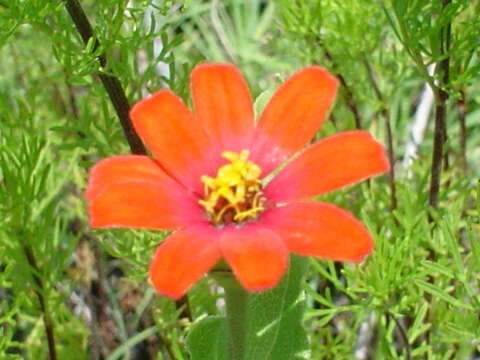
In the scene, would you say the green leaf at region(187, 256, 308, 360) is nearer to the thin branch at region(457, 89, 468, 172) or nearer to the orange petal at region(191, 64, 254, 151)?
the orange petal at region(191, 64, 254, 151)

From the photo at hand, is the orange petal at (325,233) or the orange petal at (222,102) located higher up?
the orange petal at (222,102)

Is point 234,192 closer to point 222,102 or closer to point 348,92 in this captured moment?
point 222,102

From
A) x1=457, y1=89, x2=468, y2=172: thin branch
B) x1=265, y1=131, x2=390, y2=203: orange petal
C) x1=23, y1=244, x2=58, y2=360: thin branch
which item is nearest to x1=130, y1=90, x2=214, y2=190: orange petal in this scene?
x1=265, y1=131, x2=390, y2=203: orange petal

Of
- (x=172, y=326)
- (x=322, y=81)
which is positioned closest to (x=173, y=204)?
(x=322, y=81)

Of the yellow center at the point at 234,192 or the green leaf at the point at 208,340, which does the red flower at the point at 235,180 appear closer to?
the yellow center at the point at 234,192

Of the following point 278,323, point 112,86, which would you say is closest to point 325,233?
point 278,323

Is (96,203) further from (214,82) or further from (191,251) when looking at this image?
(214,82)

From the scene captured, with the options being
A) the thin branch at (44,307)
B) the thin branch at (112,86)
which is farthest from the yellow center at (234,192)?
the thin branch at (44,307)
